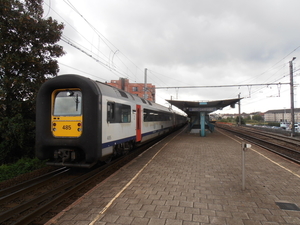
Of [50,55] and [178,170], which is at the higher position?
[50,55]

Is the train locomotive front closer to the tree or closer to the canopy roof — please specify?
the tree

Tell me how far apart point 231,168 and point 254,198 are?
260cm

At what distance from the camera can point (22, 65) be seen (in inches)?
370

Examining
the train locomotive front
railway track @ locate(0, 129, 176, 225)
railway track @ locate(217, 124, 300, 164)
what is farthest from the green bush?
railway track @ locate(217, 124, 300, 164)

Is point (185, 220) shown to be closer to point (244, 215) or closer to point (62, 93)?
point (244, 215)

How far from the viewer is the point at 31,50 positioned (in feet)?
29.9

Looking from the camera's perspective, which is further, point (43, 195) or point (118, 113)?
point (118, 113)

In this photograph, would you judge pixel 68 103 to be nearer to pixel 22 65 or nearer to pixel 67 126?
pixel 67 126

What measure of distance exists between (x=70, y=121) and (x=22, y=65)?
567 cm

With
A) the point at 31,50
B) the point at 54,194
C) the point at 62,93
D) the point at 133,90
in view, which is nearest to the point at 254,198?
the point at 54,194

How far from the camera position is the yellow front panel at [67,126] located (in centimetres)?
593

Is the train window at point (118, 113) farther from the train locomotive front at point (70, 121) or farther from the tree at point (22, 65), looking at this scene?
the tree at point (22, 65)

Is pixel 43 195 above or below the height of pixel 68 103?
A: below

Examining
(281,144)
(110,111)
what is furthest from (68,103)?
(281,144)
